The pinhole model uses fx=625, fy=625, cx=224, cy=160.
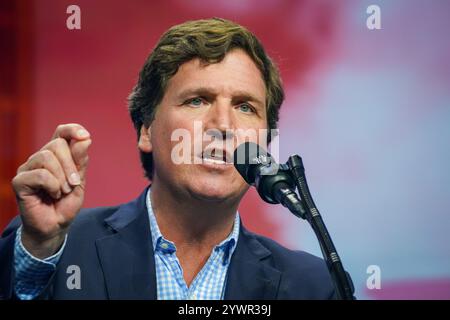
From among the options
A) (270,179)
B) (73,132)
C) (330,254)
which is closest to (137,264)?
(73,132)

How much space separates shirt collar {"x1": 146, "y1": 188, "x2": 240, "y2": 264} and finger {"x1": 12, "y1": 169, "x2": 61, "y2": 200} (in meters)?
0.58

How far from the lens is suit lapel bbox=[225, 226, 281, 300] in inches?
80.9

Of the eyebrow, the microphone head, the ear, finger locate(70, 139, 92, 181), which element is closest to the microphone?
the microphone head

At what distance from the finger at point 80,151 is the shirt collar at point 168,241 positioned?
620mm

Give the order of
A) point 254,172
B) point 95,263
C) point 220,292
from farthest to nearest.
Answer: point 220,292 → point 95,263 → point 254,172

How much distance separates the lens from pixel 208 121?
79.8 inches

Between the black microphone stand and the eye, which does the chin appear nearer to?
the eye

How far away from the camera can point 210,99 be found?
6.80 ft

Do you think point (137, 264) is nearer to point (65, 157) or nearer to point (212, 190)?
point (212, 190)

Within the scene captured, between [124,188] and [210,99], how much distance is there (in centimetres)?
56

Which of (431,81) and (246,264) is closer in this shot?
(246,264)

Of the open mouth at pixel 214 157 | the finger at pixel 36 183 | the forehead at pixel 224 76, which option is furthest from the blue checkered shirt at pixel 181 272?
the finger at pixel 36 183

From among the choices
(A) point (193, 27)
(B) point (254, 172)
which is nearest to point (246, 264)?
(B) point (254, 172)
